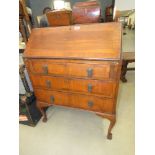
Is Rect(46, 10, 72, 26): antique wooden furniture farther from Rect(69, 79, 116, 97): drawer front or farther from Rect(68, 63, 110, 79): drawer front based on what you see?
Rect(69, 79, 116, 97): drawer front

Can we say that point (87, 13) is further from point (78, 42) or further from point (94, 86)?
point (94, 86)

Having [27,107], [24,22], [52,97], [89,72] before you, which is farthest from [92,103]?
[24,22]

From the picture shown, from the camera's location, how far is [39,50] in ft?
4.48

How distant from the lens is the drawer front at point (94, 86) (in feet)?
4.05

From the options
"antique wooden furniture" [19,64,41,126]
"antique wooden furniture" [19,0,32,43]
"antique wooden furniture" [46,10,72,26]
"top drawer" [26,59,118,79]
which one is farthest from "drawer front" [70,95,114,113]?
"antique wooden furniture" [19,0,32,43]

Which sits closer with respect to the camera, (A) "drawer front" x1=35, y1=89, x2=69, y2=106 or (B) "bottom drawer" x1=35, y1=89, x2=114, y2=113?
(B) "bottom drawer" x1=35, y1=89, x2=114, y2=113

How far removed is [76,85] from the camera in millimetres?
1368

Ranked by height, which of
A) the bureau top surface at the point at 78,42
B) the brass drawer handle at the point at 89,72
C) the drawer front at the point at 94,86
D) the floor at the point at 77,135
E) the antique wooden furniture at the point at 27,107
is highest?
the bureau top surface at the point at 78,42

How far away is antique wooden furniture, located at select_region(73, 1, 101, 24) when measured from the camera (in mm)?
1418

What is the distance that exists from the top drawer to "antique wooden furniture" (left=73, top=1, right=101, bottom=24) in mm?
558

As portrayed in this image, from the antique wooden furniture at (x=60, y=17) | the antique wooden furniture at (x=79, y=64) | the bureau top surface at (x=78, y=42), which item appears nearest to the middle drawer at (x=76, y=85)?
the antique wooden furniture at (x=79, y=64)

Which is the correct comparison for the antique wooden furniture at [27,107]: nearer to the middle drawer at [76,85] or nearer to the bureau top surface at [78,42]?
the middle drawer at [76,85]

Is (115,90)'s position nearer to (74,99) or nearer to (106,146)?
(74,99)

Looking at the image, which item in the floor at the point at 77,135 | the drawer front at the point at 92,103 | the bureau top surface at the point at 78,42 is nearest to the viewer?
the bureau top surface at the point at 78,42
